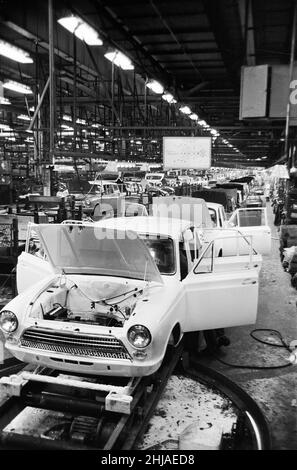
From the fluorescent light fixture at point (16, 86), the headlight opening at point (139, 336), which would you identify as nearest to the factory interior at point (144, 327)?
the headlight opening at point (139, 336)

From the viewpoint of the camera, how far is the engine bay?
459 centimetres

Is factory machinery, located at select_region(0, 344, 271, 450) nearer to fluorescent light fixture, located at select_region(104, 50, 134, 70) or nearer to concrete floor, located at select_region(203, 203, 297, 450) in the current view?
concrete floor, located at select_region(203, 203, 297, 450)

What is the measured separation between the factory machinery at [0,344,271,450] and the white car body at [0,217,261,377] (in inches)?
9.4

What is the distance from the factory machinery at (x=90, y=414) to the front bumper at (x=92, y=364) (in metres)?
0.12

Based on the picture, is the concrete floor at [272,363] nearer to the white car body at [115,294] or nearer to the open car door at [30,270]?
the white car body at [115,294]

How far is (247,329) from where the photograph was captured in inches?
269

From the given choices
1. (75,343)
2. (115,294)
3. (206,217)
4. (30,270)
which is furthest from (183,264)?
(206,217)

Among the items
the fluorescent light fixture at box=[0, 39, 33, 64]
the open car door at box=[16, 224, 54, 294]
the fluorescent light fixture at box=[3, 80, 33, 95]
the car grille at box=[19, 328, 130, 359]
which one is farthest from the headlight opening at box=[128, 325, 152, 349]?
the fluorescent light fixture at box=[3, 80, 33, 95]

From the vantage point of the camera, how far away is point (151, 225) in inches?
222

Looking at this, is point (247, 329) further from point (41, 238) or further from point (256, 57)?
point (256, 57)

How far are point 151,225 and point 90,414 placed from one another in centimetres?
253

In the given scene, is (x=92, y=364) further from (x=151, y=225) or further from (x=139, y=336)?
(x=151, y=225)

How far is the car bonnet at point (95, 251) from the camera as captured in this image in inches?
184

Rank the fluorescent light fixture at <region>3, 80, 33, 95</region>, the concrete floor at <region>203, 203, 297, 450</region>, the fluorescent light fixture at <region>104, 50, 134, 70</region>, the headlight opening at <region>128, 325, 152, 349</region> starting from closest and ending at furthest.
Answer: the headlight opening at <region>128, 325, 152, 349</region>, the concrete floor at <region>203, 203, 297, 450</region>, the fluorescent light fixture at <region>104, 50, 134, 70</region>, the fluorescent light fixture at <region>3, 80, 33, 95</region>
